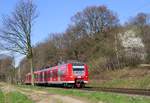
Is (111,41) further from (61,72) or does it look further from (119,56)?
(61,72)

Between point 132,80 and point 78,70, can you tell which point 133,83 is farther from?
point 78,70

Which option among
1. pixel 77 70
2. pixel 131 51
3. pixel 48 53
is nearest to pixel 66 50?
pixel 48 53

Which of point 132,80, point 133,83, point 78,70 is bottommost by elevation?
point 133,83

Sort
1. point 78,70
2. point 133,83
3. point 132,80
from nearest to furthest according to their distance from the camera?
point 133,83 < point 78,70 < point 132,80

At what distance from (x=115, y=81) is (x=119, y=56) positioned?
18044mm

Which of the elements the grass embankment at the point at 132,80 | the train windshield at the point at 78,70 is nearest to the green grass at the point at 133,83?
the grass embankment at the point at 132,80

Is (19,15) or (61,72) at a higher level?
(19,15)

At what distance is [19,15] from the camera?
53500 millimetres

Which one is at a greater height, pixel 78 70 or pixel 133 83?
pixel 78 70

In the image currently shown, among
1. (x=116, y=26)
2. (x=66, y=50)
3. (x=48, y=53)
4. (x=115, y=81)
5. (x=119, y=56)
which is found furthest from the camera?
(x=48, y=53)

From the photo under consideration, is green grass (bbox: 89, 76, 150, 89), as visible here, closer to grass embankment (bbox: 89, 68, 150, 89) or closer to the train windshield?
Answer: grass embankment (bbox: 89, 68, 150, 89)

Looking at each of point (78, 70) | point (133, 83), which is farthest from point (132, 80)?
point (78, 70)

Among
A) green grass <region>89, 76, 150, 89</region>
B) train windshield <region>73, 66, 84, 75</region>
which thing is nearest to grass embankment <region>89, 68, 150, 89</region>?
green grass <region>89, 76, 150, 89</region>

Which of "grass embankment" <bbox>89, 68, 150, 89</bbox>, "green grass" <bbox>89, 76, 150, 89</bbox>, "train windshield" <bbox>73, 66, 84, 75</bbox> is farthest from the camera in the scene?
"train windshield" <bbox>73, 66, 84, 75</bbox>
